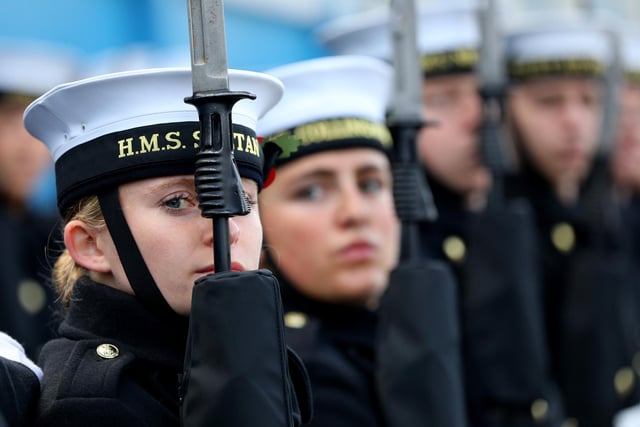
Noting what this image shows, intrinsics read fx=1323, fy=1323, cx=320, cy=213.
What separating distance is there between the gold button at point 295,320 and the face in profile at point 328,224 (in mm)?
73

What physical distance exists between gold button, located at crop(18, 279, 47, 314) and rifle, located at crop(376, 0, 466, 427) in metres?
2.51

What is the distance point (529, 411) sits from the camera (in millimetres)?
4613

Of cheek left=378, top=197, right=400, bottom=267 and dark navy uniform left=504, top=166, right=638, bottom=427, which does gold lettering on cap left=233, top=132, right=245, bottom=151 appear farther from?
dark navy uniform left=504, top=166, right=638, bottom=427

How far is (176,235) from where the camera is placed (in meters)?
2.60

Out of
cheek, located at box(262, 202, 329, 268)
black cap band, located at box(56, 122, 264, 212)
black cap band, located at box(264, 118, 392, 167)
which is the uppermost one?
black cap band, located at box(264, 118, 392, 167)

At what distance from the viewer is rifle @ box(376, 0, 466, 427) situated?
137 inches

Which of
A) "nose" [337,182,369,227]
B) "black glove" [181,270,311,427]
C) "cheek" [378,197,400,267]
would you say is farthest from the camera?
"cheek" [378,197,400,267]

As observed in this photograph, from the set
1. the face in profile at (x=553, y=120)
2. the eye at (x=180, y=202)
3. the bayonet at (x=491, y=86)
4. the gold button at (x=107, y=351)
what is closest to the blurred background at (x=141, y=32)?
the face in profile at (x=553, y=120)

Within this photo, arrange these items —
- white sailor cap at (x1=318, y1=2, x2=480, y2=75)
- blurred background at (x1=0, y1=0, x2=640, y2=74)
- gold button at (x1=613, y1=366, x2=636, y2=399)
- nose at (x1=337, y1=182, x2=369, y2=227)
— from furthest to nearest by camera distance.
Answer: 1. blurred background at (x1=0, y1=0, x2=640, y2=74)
2. gold button at (x1=613, y1=366, x2=636, y2=399)
3. white sailor cap at (x1=318, y1=2, x2=480, y2=75)
4. nose at (x1=337, y1=182, x2=369, y2=227)

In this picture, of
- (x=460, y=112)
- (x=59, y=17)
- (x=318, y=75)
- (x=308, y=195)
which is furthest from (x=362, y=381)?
(x=59, y=17)

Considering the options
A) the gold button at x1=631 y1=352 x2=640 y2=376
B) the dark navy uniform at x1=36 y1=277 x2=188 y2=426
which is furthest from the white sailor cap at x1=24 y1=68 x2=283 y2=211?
the gold button at x1=631 y1=352 x2=640 y2=376

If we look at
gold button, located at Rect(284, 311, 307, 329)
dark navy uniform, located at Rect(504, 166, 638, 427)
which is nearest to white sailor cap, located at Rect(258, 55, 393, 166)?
gold button, located at Rect(284, 311, 307, 329)

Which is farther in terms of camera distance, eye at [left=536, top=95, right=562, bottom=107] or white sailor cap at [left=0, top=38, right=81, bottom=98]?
white sailor cap at [left=0, top=38, right=81, bottom=98]

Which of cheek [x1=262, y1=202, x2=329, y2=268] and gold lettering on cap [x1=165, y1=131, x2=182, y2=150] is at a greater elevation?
gold lettering on cap [x1=165, y1=131, x2=182, y2=150]
